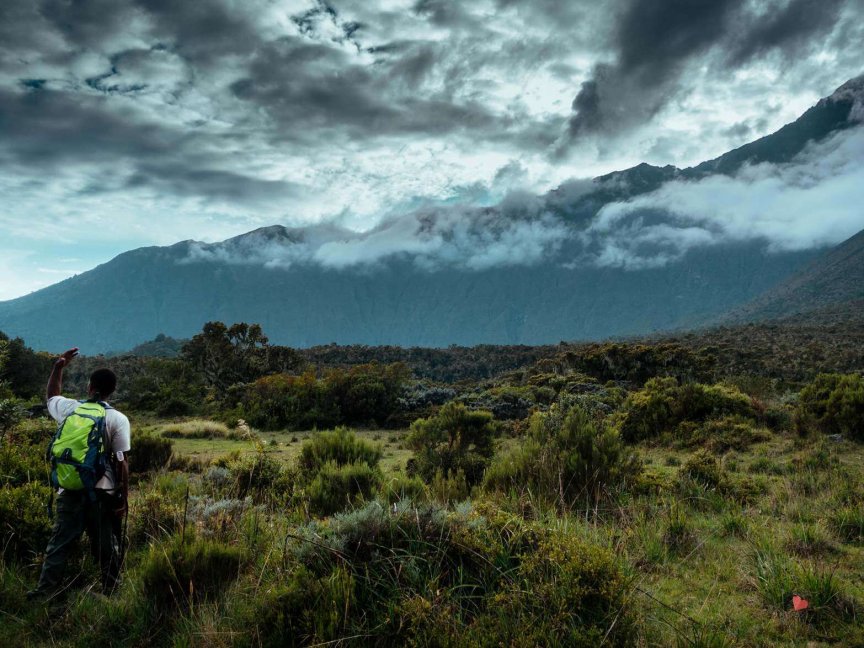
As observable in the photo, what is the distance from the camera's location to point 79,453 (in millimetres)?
4930

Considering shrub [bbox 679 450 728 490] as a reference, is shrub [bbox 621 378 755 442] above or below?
below

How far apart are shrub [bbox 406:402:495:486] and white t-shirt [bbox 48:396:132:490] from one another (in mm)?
5930

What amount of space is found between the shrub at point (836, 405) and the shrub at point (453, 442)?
8588mm

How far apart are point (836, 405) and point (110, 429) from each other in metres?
15.6

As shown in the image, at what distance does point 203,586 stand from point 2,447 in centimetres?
573

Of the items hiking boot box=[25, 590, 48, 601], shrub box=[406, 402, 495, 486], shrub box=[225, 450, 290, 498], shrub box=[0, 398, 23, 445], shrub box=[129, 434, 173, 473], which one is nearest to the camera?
hiking boot box=[25, 590, 48, 601]

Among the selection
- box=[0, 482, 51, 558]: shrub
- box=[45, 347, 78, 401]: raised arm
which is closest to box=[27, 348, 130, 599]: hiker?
box=[45, 347, 78, 401]: raised arm

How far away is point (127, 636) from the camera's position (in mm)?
4203

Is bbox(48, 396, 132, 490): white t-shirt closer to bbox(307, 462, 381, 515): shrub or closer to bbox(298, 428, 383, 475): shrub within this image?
bbox(307, 462, 381, 515): shrub

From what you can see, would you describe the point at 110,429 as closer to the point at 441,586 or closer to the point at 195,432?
the point at 441,586

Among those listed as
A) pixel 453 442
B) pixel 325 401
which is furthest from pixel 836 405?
pixel 325 401

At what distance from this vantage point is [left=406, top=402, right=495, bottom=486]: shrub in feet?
33.6

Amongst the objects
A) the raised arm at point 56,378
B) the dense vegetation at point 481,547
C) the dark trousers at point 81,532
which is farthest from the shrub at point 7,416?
the dark trousers at point 81,532

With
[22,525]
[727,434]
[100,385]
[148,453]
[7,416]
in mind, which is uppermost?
[100,385]
